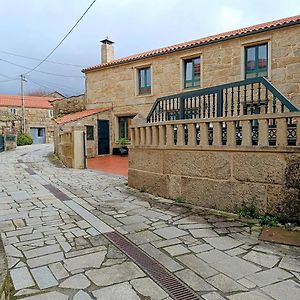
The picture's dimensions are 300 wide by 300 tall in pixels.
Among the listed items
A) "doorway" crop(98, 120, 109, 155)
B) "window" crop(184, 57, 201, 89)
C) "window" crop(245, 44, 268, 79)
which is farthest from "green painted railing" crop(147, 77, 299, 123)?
"doorway" crop(98, 120, 109, 155)

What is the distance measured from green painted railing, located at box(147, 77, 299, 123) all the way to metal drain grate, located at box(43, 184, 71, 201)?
8.18ft

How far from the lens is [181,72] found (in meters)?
13.3

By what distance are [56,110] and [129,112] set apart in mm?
5846

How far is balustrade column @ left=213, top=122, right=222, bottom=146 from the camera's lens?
15.3 ft

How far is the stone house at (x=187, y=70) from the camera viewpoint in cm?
1039

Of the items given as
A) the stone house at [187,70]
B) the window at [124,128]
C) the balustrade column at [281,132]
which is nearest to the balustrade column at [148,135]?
the stone house at [187,70]

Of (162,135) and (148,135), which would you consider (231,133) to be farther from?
(148,135)

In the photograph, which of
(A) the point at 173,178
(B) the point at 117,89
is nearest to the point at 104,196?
(A) the point at 173,178

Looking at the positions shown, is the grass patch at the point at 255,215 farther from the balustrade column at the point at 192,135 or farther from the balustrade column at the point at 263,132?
the balustrade column at the point at 192,135

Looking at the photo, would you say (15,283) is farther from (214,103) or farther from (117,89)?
(117,89)

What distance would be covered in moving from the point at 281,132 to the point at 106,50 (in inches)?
658

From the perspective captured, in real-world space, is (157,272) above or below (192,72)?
below

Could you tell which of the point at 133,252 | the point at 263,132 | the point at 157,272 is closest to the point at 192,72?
the point at 263,132

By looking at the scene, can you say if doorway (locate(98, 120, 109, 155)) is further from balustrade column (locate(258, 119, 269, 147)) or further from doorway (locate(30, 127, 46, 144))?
doorway (locate(30, 127, 46, 144))
